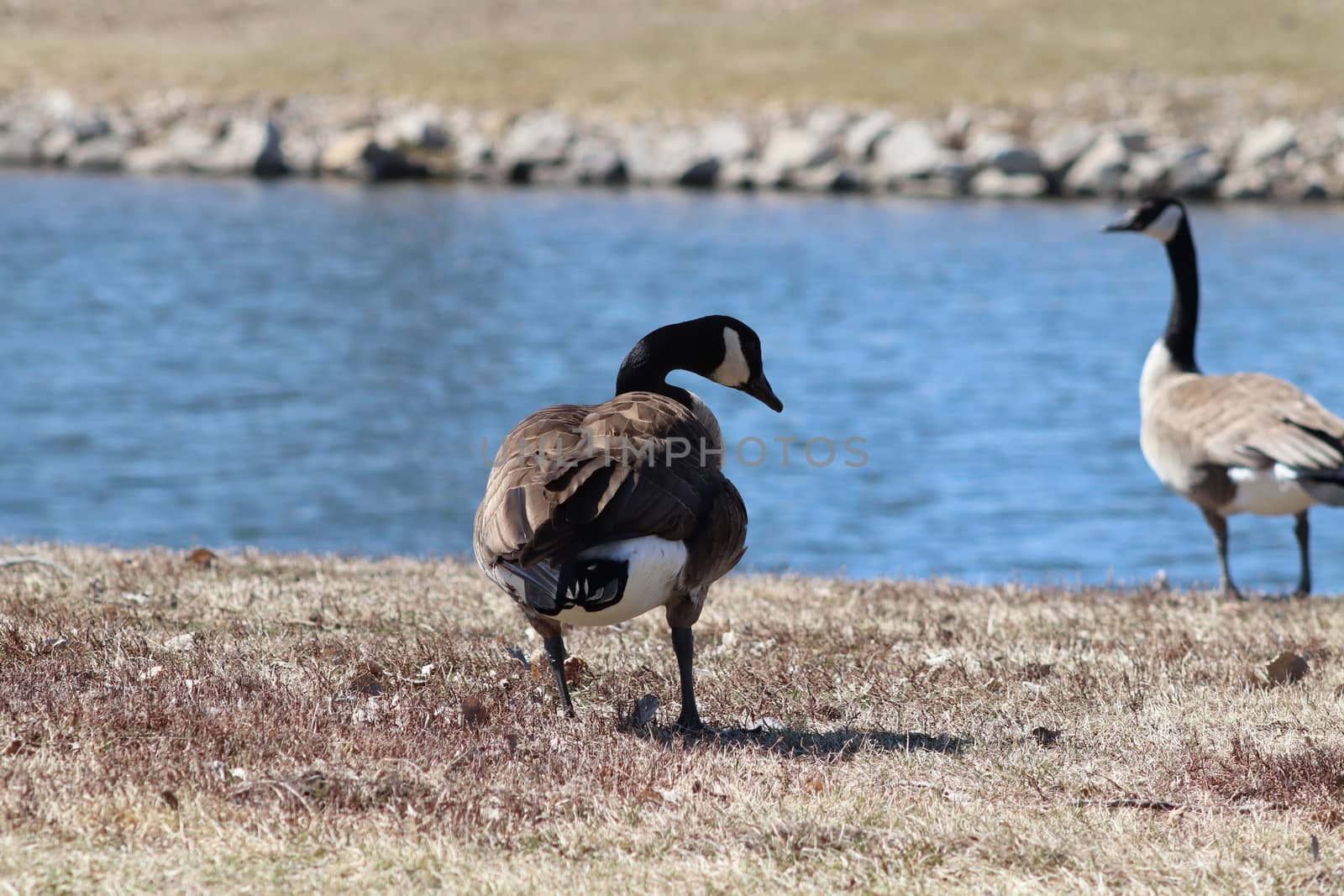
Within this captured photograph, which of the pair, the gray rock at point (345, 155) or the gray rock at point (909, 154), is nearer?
the gray rock at point (909, 154)

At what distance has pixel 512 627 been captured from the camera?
27.3ft

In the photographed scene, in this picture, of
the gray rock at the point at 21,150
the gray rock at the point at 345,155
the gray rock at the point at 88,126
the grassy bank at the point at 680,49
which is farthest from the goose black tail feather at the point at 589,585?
the grassy bank at the point at 680,49

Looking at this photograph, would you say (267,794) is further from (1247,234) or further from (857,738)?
(1247,234)

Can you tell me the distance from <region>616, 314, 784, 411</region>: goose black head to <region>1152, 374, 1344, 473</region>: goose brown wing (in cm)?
446

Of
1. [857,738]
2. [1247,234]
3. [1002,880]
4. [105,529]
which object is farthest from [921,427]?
[1247,234]

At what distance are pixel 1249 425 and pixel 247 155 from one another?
54058 mm

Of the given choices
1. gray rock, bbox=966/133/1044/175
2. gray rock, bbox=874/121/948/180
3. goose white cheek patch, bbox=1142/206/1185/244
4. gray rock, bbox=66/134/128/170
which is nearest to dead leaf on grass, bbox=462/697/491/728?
goose white cheek patch, bbox=1142/206/1185/244

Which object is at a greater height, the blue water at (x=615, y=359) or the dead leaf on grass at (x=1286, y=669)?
the dead leaf on grass at (x=1286, y=669)

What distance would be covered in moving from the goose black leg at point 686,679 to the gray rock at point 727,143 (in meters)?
52.3

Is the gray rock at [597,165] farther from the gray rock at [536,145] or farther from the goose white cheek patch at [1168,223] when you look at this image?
the goose white cheek patch at [1168,223]

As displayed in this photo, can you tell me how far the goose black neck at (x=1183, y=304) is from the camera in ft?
40.4

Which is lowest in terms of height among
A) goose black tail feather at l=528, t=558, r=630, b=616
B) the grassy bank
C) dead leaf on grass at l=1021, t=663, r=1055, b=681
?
dead leaf on grass at l=1021, t=663, r=1055, b=681

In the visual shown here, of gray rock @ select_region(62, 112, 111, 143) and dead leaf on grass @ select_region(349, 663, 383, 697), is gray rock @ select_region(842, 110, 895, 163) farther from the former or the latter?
dead leaf on grass @ select_region(349, 663, 383, 697)

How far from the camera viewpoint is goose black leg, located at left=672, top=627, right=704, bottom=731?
6238 mm
